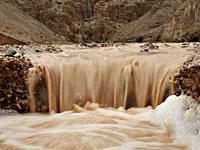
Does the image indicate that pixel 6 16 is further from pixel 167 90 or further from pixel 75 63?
pixel 167 90

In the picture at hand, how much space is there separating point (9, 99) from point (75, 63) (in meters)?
1.40

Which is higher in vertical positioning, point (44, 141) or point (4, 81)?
point (4, 81)

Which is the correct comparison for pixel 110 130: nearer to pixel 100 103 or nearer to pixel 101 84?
pixel 100 103

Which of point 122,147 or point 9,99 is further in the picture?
point 9,99

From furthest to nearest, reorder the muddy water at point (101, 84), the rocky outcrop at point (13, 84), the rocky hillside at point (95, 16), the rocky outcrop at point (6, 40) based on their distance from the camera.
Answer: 1. the rocky hillside at point (95, 16)
2. the rocky outcrop at point (6, 40)
3. the muddy water at point (101, 84)
4. the rocky outcrop at point (13, 84)

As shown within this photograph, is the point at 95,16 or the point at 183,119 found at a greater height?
the point at 95,16

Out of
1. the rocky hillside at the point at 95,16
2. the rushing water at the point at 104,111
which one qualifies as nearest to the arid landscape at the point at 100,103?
the rushing water at the point at 104,111

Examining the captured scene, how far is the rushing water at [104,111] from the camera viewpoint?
2.27m

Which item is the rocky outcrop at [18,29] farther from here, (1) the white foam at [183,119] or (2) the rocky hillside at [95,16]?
(1) the white foam at [183,119]

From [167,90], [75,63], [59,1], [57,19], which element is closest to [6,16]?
[57,19]

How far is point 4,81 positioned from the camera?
3338 mm

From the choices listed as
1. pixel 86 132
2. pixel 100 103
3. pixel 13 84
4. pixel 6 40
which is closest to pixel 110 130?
pixel 86 132

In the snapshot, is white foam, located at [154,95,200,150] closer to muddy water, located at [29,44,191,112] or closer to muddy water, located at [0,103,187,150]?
muddy water, located at [0,103,187,150]

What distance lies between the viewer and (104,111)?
347 centimetres
